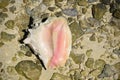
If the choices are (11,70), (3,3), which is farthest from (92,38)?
(3,3)

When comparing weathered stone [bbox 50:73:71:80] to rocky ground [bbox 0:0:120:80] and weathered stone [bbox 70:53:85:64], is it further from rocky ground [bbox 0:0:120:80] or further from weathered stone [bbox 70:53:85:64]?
weathered stone [bbox 70:53:85:64]

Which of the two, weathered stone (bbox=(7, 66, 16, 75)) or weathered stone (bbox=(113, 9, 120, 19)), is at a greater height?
weathered stone (bbox=(113, 9, 120, 19))

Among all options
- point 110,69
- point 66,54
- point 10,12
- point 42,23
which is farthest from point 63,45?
point 10,12

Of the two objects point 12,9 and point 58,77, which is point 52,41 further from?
point 12,9

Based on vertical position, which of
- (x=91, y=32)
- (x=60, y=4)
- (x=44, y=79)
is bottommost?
(x=44, y=79)

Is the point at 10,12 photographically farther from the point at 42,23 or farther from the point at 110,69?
the point at 110,69

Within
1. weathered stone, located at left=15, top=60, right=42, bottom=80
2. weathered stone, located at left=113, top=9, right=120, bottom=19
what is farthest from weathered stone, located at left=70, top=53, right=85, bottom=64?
weathered stone, located at left=113, top=9, right=120, bottom=19

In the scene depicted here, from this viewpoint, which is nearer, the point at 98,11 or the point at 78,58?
the point at 78,58
